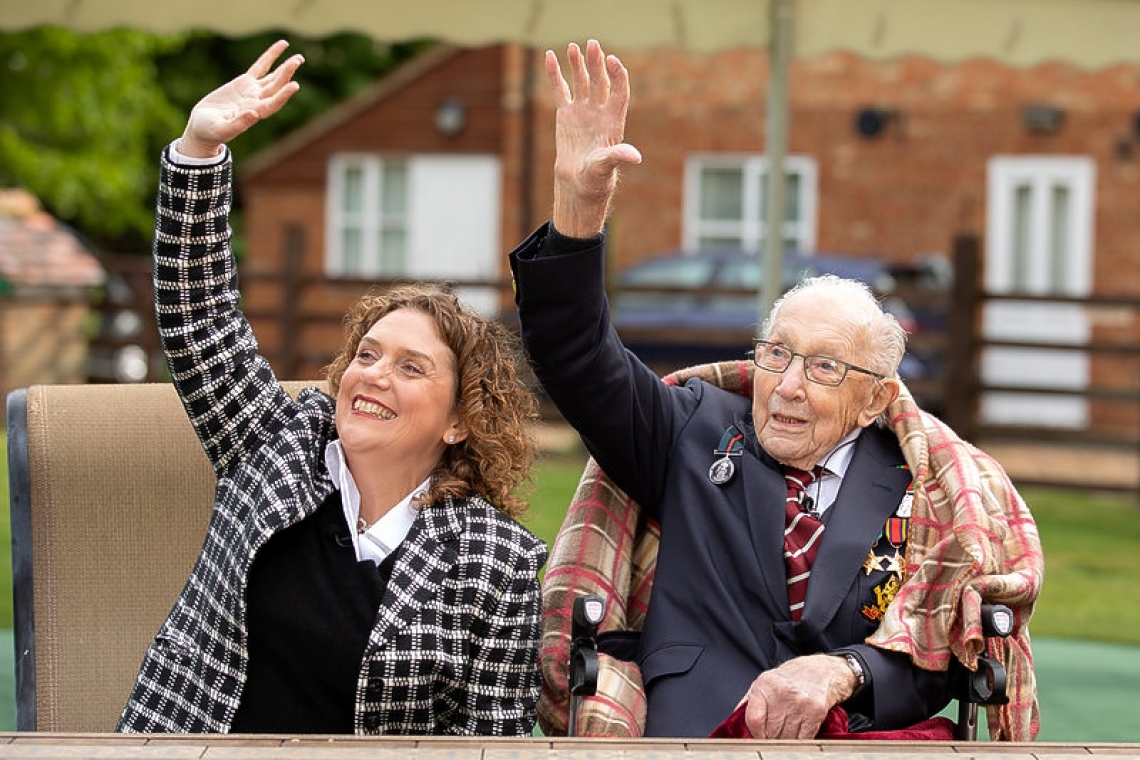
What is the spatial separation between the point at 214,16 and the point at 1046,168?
12.2 meters

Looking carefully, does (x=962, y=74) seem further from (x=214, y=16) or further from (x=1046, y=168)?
(x=214, y=16)

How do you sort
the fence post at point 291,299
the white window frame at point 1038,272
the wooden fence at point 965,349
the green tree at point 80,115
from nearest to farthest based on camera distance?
1. the wooden fence at point 965,349
2. the fence post at point 291,299
3. the white window frame at point 1038,272
4. the green tree at point 80,115

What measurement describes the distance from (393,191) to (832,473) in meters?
16.6

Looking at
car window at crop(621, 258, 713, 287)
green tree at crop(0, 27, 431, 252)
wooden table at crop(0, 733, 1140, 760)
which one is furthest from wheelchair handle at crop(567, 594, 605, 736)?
green tree at crop(0, 27, 431, 252)

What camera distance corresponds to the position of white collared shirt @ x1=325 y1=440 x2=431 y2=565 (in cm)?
276

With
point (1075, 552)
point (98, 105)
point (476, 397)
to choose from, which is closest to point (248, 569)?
point (476, 397)

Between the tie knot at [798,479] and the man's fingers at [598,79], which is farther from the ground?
the man's fingers at [598,79]

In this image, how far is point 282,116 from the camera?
30.2 m

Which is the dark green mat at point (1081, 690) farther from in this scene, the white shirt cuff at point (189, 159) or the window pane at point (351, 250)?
the window pane at point (351, 250)

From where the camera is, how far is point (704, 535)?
3.11 metres

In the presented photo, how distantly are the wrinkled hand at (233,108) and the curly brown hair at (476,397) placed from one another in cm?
40

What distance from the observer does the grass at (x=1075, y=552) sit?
657 cm

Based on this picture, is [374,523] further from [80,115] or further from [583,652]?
[80,115]

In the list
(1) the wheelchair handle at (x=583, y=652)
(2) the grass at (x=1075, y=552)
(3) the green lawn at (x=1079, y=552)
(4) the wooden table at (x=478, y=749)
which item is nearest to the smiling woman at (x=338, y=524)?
(1) the wheelchair handle at (x=583, y=652)
